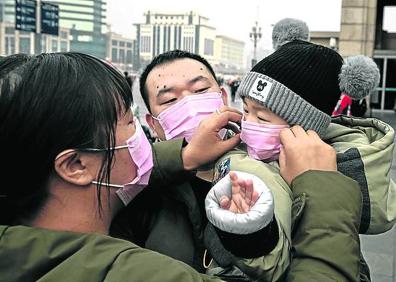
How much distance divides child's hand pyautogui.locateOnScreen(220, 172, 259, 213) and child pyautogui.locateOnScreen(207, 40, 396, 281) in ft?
0.54

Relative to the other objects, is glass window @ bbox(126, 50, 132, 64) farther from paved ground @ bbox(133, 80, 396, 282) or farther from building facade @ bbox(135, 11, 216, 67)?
paved ground @ bbox(133, 80, 396, 282)

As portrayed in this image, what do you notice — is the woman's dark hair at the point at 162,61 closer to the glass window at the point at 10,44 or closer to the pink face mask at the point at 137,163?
the pink face mask at the point at 137,163

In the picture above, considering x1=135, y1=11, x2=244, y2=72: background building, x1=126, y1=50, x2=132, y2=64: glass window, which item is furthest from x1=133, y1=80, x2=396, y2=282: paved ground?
x1=126, y1=50, x2=132, y2=64: glass window

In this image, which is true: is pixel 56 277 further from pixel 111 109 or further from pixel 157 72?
pixel 157 72

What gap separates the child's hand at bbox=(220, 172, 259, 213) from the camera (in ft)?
3.89

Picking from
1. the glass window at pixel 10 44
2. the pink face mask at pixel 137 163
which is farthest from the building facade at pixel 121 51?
the pink face mask at pixel 137 163

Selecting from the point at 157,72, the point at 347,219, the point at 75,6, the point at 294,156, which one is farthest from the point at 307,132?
the point at 75,6

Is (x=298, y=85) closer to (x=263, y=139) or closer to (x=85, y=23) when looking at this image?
(x=263, y=139)

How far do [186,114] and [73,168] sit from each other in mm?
722

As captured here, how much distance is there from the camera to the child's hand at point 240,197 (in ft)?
3.89

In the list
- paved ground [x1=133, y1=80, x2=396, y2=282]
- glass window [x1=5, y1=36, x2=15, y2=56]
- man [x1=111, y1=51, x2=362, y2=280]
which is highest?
glass window [x1=5, y1=36, x2=15, y2=56]

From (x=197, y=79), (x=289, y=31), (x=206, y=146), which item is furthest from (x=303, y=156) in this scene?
(x=289, y=31)

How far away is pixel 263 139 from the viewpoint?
1.60 metres

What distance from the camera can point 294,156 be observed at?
1431mm
